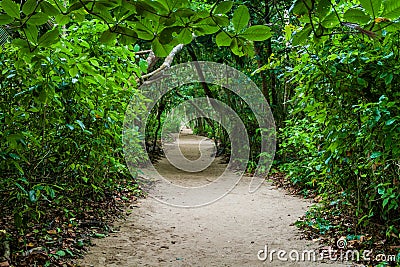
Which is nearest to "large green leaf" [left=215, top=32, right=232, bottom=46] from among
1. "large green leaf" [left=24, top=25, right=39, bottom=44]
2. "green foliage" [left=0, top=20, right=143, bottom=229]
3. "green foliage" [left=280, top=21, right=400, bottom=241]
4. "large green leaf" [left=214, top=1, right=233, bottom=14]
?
"large green leaf" [left=214, top=1, right=233, bottom=14]

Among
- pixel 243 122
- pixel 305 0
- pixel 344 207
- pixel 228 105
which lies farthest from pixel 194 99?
pixel 305 0

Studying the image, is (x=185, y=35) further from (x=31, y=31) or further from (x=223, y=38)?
(x=31, y=31)

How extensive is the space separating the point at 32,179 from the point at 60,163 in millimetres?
463

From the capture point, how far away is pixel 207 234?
4.06 m

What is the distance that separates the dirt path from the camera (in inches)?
124

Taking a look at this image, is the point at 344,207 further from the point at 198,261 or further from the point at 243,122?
the point at 243,122

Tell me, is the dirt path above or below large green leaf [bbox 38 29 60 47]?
below

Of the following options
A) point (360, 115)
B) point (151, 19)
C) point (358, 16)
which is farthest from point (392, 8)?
point (360, 115)

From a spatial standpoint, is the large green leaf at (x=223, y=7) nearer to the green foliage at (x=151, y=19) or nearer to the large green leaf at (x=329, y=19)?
the green foliage at (x=151, y=19)

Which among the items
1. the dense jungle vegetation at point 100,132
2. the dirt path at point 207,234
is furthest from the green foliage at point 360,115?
the dirt path at point 207,234

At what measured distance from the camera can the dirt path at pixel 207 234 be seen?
Answer: 3148 mm

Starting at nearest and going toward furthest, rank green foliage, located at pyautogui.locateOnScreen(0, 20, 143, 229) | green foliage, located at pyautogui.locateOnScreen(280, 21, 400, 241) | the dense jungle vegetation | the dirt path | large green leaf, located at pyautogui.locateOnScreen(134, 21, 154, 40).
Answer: large green leaf, located at pyautogui.locateOnScreen(134, 21, 154, 40) < green foliage, located at pyautogui.locateOnScreen(0, 20, 143, 229) < the dense jungle vegetation < green foliage, located at pyautogui.locateOnScreen(280, 21, 400, 241) < the dirt path

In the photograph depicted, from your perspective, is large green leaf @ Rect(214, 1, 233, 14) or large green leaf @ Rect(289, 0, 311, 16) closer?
large green leaf @ Rect(214, 1, 233, 14)

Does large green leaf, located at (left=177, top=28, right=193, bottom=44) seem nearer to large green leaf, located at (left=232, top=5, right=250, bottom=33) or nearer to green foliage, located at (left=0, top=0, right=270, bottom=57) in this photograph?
green foliage, located at (left=0, top=0, right=270, bottom=57)
